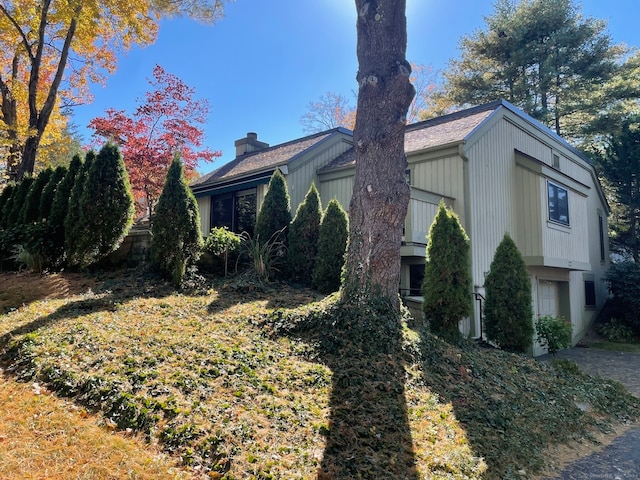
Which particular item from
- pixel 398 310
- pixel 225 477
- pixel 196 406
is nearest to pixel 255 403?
pixel 196 406

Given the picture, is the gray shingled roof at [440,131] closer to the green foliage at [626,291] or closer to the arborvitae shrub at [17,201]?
the arborvitae shrub at [17,201]

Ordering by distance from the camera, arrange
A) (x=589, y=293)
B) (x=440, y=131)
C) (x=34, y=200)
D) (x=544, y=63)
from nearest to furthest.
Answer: (x=34, y=200), (x=440, y=131), (x=589, y=293), (x=544, y=63)

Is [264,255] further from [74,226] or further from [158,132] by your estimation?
[158,132]

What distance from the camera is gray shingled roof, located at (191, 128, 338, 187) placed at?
38.5ft

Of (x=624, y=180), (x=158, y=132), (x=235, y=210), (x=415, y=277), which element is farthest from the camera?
(x=624, y=180)

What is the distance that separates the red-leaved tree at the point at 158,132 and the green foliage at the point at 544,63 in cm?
1297

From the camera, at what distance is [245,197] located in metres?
12.2

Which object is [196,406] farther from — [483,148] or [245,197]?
[245,197]

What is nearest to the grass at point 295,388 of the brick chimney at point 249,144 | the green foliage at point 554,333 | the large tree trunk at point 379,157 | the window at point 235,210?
the large tree trunk at point 379,157

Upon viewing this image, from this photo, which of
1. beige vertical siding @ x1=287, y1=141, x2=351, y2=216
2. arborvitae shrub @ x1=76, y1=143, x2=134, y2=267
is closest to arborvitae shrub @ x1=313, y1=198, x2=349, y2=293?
arborvitae shrub @ x1=76, y1=143, x2=134, y2=267

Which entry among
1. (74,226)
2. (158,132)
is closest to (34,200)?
(74,226)

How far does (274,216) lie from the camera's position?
8.36m

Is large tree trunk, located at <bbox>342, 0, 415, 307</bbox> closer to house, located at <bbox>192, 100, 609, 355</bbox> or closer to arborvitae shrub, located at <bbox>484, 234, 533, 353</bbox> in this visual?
house, located at <bbox>192, 100, 609, 355</bbox>

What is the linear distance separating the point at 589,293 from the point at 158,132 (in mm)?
15758
